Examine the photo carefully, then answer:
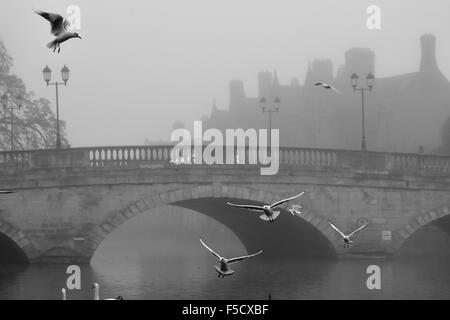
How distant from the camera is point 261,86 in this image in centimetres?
9325

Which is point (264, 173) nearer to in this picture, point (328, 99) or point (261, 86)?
point (328, 99)

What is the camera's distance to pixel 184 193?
4041 cm

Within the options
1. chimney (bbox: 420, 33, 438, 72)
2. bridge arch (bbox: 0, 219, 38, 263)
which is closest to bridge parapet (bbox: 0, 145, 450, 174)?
bridge arch (bbox: 0, 219, 38, 263)

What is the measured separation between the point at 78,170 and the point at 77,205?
54.4 inches

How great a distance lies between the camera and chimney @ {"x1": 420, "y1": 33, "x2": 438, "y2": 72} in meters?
74.0

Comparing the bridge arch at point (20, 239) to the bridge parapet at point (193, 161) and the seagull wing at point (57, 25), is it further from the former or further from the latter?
the seagull wing at point (57, 25)

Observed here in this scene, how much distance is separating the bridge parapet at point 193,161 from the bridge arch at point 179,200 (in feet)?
3.64

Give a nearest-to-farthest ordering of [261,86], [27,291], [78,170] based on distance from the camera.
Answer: [27,291] < [78,170] < [261,86]

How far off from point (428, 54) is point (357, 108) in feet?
24.3

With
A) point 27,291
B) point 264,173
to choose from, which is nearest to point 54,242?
point 27,291

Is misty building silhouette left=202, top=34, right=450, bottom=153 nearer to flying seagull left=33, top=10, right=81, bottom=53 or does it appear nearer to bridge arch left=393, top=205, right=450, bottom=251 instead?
bridge arch left=393, top=205, right=450, bottom=251

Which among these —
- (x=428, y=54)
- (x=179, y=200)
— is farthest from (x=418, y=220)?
(x=428, y=54)

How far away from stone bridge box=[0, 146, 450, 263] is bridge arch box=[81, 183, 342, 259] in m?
0.04
